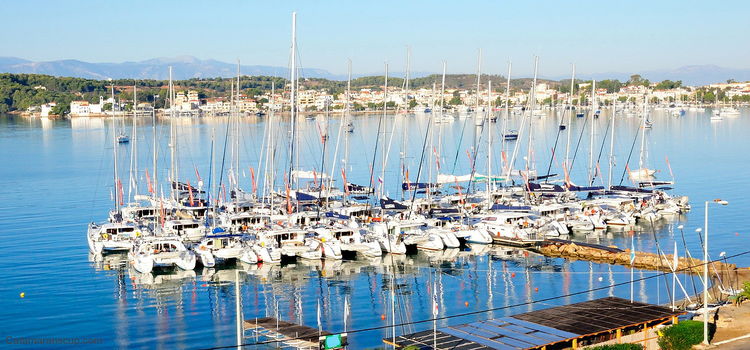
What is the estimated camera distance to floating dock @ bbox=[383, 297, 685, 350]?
2314cm

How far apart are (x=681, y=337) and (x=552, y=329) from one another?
3.57 metres

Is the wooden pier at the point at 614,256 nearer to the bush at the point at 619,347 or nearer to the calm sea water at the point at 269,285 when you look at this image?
the calm sea water at the point at 269,285

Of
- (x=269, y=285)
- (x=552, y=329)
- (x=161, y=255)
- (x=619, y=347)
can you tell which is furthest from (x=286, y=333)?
(x=161, y=255)

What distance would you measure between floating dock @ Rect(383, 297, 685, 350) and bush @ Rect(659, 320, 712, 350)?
120 centimetres

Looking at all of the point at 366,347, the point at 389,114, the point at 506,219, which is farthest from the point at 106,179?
the point at 389,114

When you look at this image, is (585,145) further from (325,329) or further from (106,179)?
(325,329)

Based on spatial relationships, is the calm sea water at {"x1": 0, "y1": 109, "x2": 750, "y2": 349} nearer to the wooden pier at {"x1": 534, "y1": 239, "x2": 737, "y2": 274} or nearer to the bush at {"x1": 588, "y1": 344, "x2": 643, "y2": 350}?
the wooden pier at {"x1": 534, "y1": 239, "x2": 737, "y2": 274}

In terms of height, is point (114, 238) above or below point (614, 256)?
below

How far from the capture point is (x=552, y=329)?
2427cm

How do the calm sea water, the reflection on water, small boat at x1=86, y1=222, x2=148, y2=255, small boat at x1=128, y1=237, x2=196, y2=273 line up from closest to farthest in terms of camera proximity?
the calm sea water < the reflection on water < small boat at x1=128, y1=237, x2=196, y2=273 < small boat at x1=86, y1=222, x2=148, y2=255

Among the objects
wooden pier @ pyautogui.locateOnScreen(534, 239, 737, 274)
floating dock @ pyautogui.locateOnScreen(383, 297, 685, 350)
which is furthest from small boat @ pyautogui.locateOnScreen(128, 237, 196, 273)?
wooden pier @ pyautogui.locateOnScreen(534, 239, 737, 274)

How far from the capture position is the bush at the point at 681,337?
23.1m

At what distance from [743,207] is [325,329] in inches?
1540

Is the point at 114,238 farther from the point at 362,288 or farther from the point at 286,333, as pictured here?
the point at 286,333
